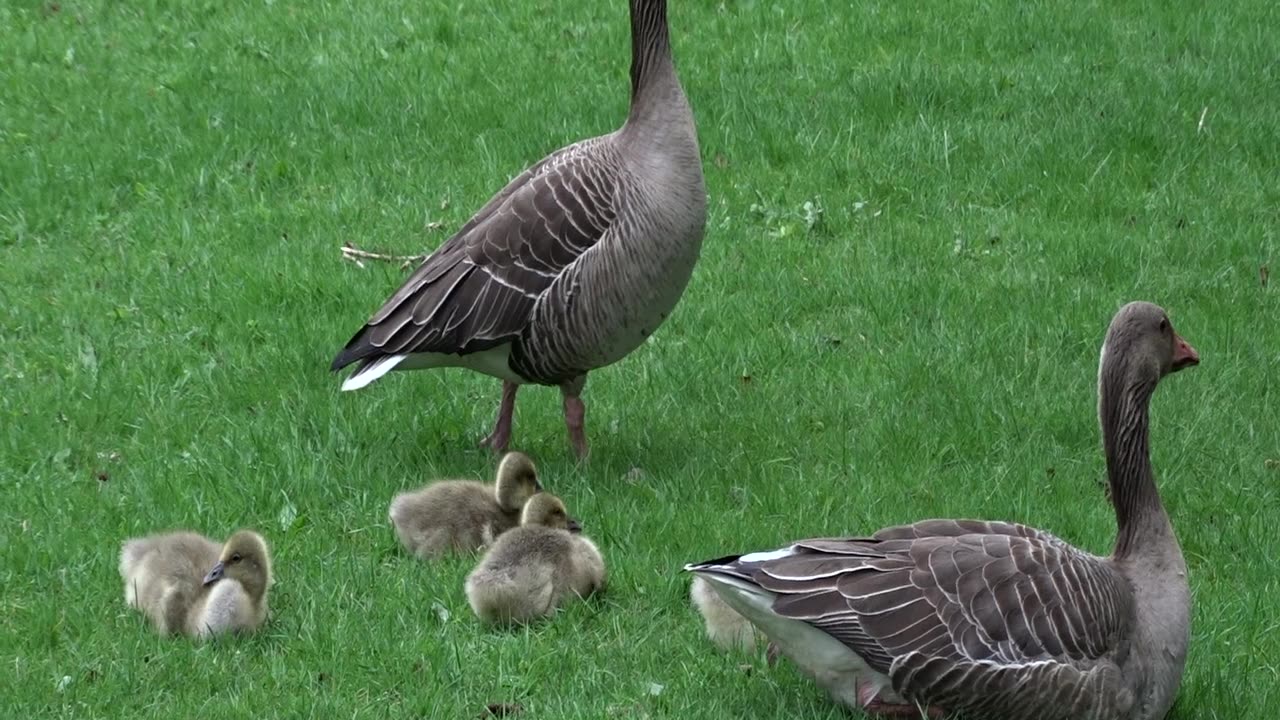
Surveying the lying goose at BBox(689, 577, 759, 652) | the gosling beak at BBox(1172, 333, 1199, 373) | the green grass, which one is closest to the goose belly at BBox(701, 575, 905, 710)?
the green grass

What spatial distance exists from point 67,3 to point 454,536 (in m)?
9.49

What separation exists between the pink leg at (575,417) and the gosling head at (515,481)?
2.72ft

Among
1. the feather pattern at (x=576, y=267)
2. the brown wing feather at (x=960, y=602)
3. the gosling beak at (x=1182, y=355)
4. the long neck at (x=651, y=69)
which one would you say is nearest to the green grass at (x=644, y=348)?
the brown wing feather at (x=960, y=602)

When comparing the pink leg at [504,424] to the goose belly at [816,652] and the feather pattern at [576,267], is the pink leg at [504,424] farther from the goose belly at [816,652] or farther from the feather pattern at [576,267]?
the goose belly at [816,652]

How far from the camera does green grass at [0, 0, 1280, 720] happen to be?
584 centimetres

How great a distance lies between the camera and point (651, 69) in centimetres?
756

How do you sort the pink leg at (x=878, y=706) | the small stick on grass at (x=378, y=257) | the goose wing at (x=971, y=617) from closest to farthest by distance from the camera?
the goose wing at (x=971, y=617), the pink leg at (x=878, y=706), the small stick on grass at (x=378, y=257)

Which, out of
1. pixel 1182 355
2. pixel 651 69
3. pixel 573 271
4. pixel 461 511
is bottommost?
pixel 461 511

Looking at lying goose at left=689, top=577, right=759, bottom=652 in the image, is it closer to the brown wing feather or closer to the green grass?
the green grass

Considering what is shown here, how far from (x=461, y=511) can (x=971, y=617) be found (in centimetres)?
238

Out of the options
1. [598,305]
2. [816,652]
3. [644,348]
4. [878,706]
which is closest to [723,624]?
[816,652]

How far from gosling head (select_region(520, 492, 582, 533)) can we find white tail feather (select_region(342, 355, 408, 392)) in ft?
4.09

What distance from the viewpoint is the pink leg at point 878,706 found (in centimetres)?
512

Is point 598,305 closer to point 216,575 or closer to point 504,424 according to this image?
point 504,424
